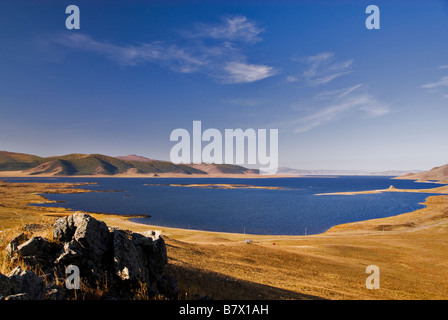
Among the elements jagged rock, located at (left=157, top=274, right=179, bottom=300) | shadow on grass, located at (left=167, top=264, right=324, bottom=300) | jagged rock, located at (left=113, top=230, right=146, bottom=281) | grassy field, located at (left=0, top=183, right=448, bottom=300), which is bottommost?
grassy field, located at (left=0, top=183, right=448, bottom=300)

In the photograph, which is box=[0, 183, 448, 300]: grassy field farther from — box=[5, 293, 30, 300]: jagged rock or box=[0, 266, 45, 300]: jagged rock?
box=[5, 293, 30, 300]: jagged rock

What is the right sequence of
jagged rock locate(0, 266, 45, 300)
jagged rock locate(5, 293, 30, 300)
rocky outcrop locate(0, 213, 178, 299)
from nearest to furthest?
jagged rock locate(5, 293, 30, 300) → jagged rock locate(0, 266, 45, 300) → rocky outcrop locate(0, 213, 178, 299)

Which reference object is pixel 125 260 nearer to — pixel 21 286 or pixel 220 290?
pixel 21 286

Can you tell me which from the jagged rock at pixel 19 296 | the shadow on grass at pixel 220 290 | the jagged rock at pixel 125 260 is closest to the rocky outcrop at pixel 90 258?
the jagged rock at pixel 125 260

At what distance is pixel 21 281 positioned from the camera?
22.1 feet

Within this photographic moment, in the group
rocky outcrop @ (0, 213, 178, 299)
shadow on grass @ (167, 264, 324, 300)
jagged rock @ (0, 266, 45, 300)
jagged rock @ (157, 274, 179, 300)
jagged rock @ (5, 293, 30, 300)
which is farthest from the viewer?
shadow on grass @ (167, 264, 324, 300)

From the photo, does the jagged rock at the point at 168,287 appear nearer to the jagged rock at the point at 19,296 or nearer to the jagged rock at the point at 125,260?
the jagged rock at the point at 125,260

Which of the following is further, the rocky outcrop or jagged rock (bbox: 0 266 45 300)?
the rocky outcrop

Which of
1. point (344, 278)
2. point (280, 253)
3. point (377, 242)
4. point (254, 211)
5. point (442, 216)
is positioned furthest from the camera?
point (254, 211)

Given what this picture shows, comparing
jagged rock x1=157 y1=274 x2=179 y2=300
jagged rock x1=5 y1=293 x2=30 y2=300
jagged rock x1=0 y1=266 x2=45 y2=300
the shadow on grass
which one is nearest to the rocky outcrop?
jagged rock x1=157 y1=274 x2=179 y2=300

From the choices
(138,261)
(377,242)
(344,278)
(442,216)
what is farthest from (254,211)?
(138,261)

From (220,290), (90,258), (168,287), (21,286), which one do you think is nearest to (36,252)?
(90,258)
